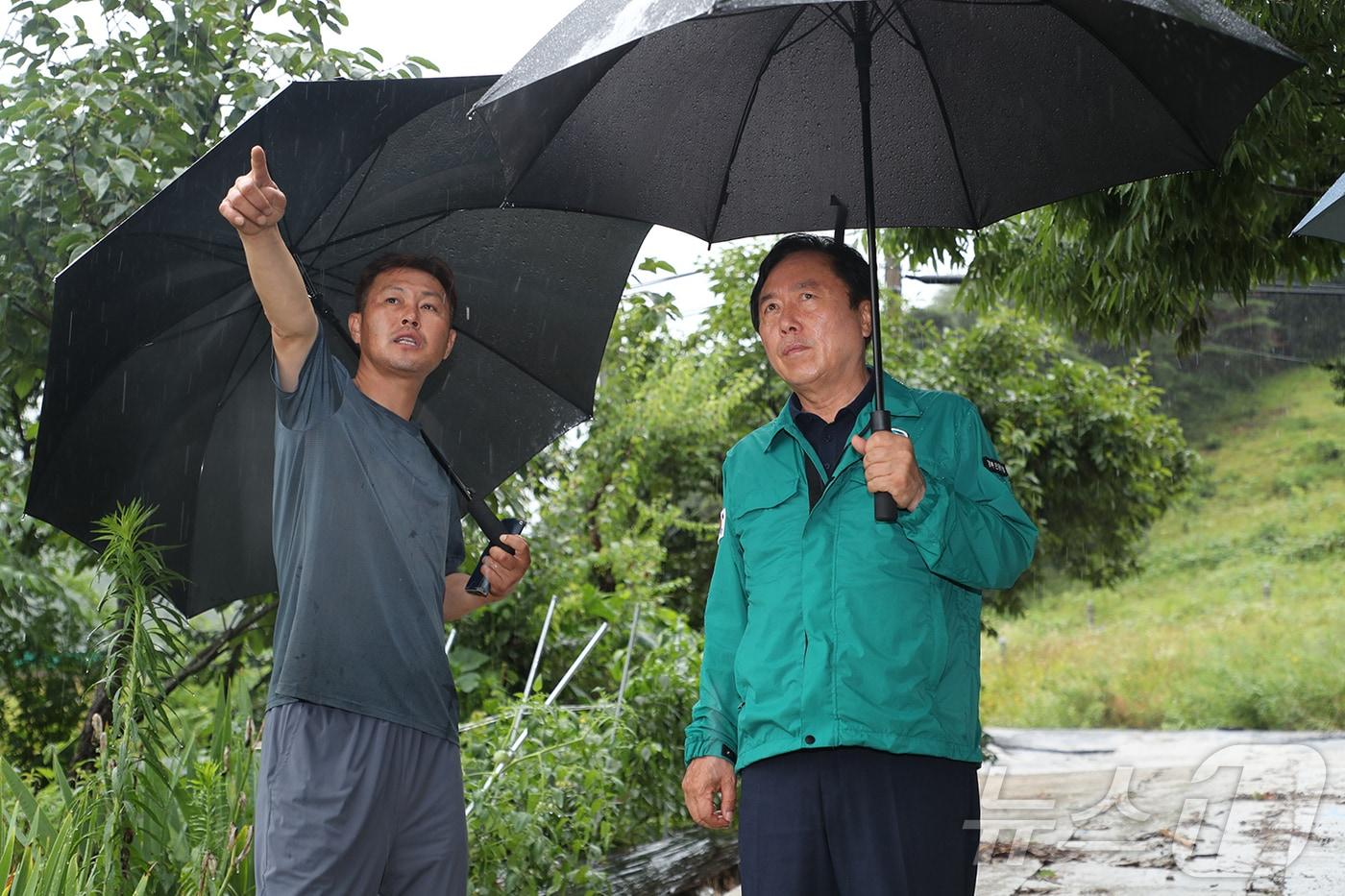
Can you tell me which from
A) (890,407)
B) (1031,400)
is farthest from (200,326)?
(1031,400)

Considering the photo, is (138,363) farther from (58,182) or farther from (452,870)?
(58,182)

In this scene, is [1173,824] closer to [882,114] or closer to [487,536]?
[882,114]

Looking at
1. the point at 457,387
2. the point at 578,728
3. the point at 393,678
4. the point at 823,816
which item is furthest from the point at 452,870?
the point at 578,728

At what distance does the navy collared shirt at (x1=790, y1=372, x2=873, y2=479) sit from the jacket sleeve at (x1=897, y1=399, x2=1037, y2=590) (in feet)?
0.51

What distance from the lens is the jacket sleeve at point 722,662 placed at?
2148 millimetres

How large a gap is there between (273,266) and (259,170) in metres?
0.15

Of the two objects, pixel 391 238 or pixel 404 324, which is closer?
pixel 404 324

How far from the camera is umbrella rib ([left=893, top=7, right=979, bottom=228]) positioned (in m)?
2.33

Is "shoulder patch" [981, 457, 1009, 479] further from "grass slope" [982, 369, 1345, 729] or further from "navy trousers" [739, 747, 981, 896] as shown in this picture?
"grass slope" [982, 369, 1345, 729]

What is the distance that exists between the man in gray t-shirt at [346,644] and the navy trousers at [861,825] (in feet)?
1.64

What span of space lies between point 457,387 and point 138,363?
1.98ft

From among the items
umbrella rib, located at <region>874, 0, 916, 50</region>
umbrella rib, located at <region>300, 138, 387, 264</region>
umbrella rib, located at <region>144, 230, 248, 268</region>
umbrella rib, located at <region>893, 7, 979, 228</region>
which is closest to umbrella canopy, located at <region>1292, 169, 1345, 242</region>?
umbrella rib, located at <region>893, 7, 979, 228</region>

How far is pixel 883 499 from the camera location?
6.28 ft

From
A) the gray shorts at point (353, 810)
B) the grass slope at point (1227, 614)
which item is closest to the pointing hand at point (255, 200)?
the gray shorts at point (353, 810)
